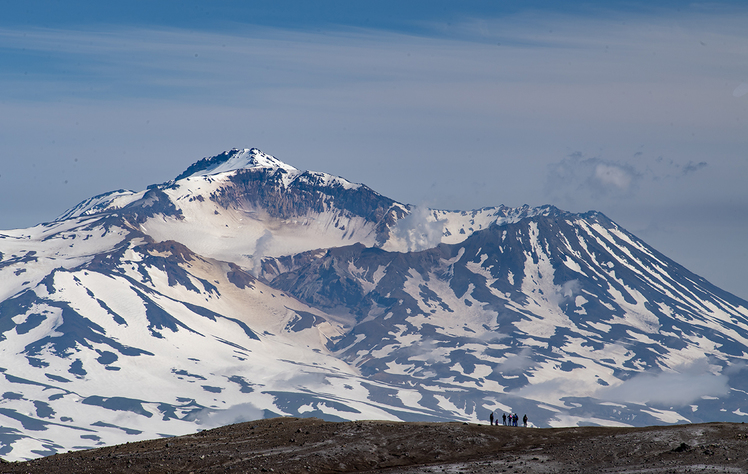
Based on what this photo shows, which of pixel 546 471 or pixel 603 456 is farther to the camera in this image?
pixel 603 456

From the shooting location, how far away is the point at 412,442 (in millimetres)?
73562

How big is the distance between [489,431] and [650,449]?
1595 cm

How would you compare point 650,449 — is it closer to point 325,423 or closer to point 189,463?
point 325,423

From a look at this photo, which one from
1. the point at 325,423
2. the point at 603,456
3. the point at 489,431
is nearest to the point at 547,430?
the point at 489,431

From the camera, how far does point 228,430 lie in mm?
86438

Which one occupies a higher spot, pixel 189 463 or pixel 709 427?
pixel 709 427

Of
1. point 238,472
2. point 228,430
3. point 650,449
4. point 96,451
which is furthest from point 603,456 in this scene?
point 96,451

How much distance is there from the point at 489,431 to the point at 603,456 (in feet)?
45.1

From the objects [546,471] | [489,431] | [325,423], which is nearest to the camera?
[546,471]

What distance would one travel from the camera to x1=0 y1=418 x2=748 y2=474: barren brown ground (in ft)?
210

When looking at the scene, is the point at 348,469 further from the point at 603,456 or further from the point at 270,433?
the point at 603,456

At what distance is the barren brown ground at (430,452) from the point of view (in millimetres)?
63969

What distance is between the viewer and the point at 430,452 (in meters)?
70.9

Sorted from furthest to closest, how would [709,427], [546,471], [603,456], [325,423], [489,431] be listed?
[325,423] → [489,431] → [709,427] → [603,456] → [546,471]
